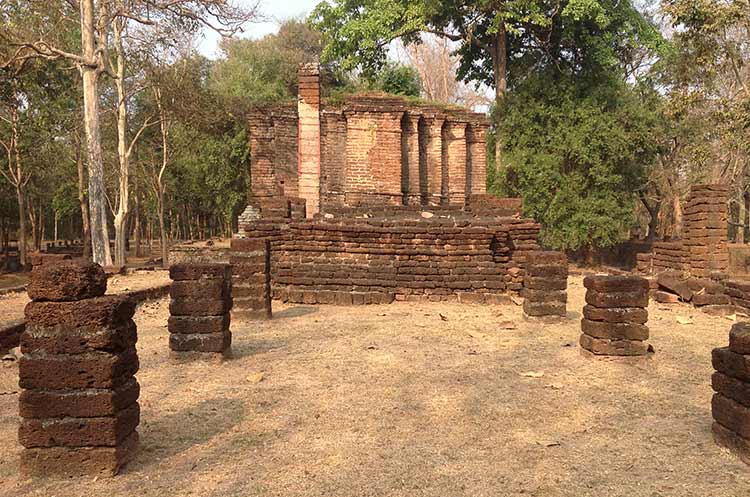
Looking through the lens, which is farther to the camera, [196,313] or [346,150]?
[346,150]

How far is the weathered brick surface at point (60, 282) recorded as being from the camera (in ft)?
11.3

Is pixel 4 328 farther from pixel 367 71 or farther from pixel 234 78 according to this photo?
pixel 234 78

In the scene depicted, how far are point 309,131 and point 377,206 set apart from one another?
337 cm

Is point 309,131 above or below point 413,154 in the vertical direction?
above

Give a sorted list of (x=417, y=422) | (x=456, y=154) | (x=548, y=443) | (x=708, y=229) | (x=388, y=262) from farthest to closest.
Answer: (x=456, y=154) → (x=708, y=229) → (x=388, y=262) → (x=417, y=422) → (x=548, y=443)

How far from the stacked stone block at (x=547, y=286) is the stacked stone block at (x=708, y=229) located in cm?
689

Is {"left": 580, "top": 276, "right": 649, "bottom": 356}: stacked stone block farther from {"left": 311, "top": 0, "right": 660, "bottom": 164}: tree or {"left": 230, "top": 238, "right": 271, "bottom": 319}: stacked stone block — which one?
{"left": 311, "top": 0, "right": 660, "bottom": 164}: tree

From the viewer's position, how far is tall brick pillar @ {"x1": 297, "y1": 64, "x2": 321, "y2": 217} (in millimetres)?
15202

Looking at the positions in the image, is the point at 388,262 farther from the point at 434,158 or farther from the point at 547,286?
the point at 434,158

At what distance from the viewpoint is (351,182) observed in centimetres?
1550

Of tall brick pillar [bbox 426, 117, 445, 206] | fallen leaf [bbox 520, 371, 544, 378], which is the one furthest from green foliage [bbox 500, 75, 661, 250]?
fallen leaf [bbox 520, 371, 544, 378]

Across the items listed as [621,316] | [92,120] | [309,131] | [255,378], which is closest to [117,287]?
[92,120]

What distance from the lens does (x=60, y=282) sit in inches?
136

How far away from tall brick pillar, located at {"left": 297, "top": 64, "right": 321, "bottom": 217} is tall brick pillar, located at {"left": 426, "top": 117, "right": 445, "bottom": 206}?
3.57 metres
